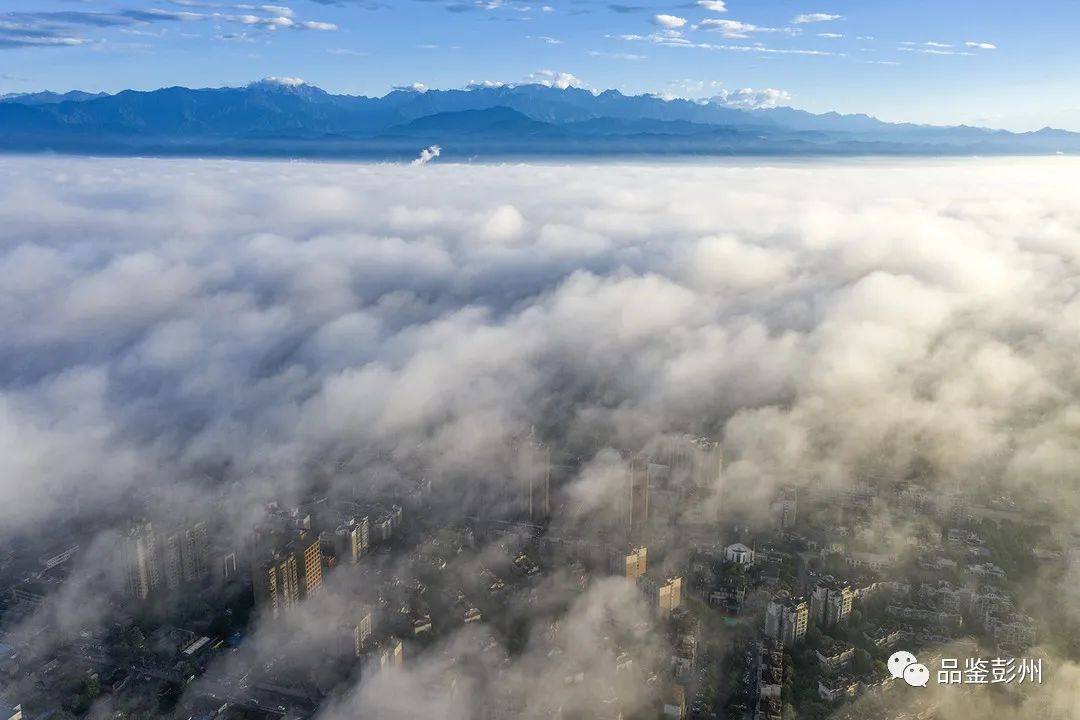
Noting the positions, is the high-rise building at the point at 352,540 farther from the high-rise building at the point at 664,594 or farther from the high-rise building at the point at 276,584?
the high-rise building at the point at 664,594

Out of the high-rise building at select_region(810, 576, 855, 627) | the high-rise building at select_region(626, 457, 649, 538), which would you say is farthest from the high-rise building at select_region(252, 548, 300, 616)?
the high-rise building at select_region(810, 576, 855, 627)

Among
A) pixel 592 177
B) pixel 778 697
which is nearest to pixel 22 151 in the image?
pixel 592 177

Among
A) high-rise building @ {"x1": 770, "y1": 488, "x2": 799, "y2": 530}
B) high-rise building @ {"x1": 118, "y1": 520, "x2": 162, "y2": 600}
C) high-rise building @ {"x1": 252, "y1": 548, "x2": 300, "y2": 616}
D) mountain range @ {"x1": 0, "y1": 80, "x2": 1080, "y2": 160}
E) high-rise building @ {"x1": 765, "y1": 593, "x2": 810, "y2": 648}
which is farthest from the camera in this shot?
mountain range @ {"x1": 0, "y1": 80, "x2": 1080, "y2": 160}

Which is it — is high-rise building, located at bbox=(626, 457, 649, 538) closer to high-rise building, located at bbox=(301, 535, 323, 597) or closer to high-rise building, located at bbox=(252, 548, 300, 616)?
high-rise building, located at bbox=(301, 535, 323, 597)

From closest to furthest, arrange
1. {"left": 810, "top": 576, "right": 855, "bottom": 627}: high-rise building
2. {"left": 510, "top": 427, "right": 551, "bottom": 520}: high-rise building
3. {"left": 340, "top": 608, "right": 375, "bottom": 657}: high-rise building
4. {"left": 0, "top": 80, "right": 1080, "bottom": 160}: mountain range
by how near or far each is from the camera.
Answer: {"left": 340, "top": 608, "right": 375, "bottom": 657}: high-rise building
{"left": 810, "top": 576, "right": 855, "bottom": 627}: high-rise building
{"left": 510, "top": 427, "right": 551, "bottom": 520}: high-rise building
{"left": 0, "top": 80, "right": 1080, "bottom": 160}: mountain range

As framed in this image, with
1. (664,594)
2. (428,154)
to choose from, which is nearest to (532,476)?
(664,594)

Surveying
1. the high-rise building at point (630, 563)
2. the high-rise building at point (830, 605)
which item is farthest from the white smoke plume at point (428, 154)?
the high-rise building at point (830, 605)
